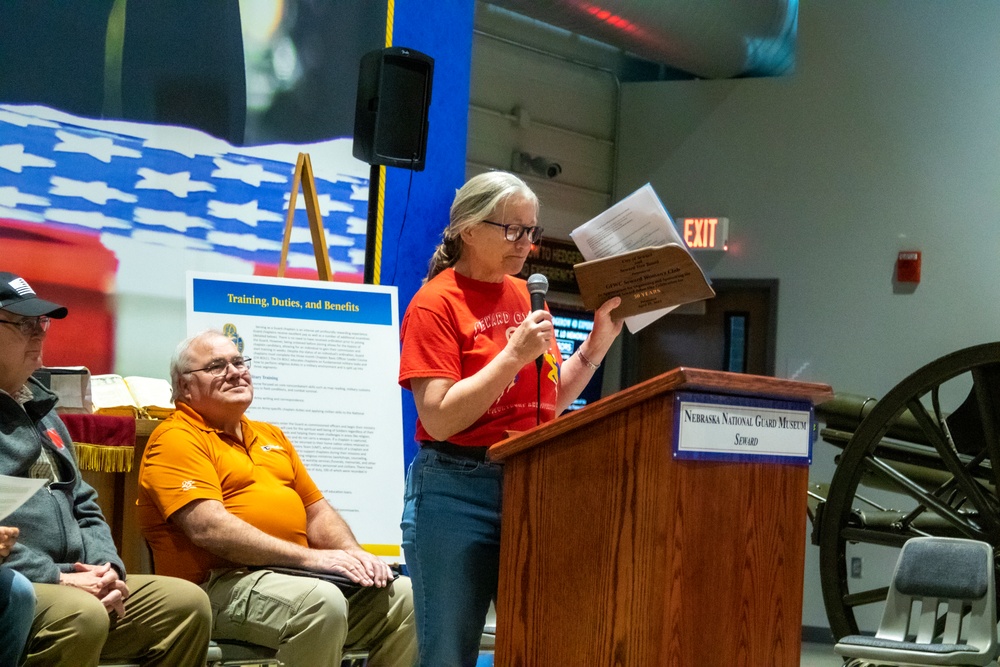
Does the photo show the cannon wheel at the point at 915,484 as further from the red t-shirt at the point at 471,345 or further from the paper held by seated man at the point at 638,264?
the red t-shirt at the point at 471,345

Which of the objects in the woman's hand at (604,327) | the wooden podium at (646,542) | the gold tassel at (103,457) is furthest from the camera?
the gold tassel at (103,457)

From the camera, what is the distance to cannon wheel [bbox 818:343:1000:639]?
13.2ft

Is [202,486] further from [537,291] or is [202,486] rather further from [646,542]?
[646,542]

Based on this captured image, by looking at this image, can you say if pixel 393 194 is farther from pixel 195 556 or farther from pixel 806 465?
pixel 806 465

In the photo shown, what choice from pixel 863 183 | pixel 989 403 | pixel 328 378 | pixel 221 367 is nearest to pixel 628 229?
pixel 221 367

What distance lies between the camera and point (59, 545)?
2.80 meters

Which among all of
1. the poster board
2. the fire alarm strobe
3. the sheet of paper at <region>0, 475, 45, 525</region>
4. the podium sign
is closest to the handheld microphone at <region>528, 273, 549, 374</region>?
the podium sign

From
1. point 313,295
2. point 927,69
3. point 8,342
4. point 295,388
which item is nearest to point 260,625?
point 8,342

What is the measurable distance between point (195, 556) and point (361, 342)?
1.28 metres

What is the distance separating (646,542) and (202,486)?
1603 millimetres

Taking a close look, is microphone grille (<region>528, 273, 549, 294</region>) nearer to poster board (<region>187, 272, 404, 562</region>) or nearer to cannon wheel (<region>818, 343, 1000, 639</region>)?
poster board (<region>187, 272, 404, 562</region>)

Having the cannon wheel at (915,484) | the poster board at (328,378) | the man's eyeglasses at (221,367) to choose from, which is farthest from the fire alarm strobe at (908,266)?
the man's eyeglasses at (221,367)

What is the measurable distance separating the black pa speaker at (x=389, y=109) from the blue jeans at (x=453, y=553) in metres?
2.67

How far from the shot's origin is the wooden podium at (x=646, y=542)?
180 centimetres
